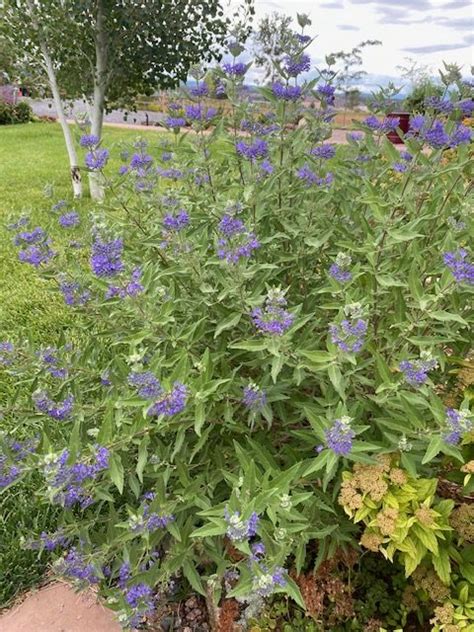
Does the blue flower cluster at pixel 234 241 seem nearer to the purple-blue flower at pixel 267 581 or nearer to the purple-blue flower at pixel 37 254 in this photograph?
the purple-blue flower at pixel 37 254

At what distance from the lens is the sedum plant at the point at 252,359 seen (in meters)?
1.69

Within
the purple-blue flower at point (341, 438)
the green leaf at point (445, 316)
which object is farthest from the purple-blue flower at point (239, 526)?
the green leaf at point (445, 316)

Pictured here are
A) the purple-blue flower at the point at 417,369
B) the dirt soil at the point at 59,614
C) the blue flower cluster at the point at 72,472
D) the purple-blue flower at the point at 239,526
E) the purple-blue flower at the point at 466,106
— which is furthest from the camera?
the dirt soil at the point at 59,614

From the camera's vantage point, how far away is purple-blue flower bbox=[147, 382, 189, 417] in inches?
62.4

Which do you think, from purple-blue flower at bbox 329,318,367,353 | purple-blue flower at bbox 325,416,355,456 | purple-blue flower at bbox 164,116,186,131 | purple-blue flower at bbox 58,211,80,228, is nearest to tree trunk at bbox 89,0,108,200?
purple-blue flower at bbox 164,116,186,131

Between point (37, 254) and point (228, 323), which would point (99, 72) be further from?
point (228, 323)

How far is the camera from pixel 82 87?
6.88m

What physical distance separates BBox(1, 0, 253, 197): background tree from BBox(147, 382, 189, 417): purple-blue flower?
4835 mm

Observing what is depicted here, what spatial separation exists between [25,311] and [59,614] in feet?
8.35

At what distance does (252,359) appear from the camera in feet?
7.17

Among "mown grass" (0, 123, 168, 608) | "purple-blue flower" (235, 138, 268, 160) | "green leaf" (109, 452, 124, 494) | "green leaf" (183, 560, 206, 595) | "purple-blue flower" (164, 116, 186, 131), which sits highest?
"purple-blue flower" (164, 116, 186, 131)

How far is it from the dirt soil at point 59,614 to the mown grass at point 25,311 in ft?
0.23

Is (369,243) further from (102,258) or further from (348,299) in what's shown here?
(102,258)

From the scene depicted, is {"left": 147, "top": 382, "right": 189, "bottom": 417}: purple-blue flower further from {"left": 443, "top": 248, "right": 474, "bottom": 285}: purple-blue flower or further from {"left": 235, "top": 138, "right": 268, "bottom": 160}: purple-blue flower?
{"left": 235, "top": 138, "right": 268, "bottom": 160}: purple-blue flower
